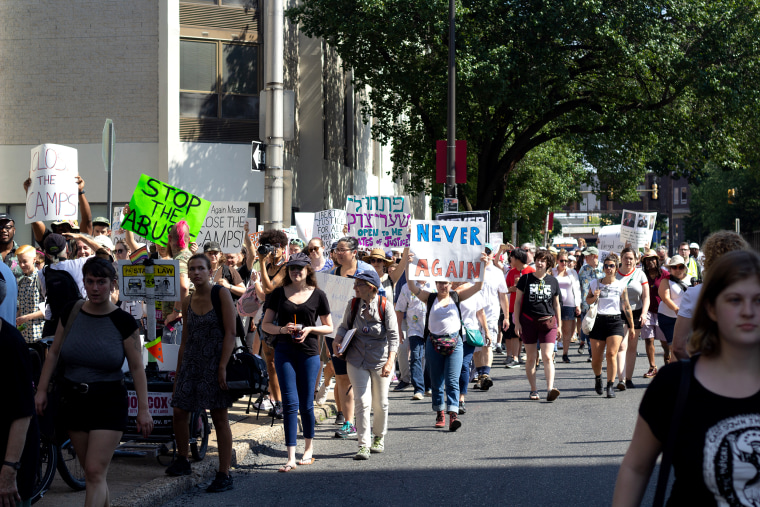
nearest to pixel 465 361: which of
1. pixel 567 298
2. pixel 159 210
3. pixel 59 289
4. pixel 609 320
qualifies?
pixel 609 320

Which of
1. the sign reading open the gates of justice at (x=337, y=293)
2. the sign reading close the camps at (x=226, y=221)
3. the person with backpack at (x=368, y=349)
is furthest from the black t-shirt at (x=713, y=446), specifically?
the sign reading close the camps at (x=226, y=221)

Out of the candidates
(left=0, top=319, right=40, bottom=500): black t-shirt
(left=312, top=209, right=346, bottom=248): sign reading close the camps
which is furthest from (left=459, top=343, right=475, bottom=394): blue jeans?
(left=0, top=319, right=40, bottom=500): black t-shirt

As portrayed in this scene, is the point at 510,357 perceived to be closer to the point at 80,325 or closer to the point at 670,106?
the point at 80,325

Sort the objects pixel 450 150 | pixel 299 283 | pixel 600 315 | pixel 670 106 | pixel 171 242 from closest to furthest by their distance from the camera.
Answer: pixel 299 283
pixel 171 242
pixel 600 315
pixel 450 150
pixel 670 106

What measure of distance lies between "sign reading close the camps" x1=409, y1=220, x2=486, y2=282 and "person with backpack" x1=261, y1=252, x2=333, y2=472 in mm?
2367

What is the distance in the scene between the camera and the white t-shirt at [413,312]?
11773 mm

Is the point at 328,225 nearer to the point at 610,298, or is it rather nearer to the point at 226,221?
the point at 226,221

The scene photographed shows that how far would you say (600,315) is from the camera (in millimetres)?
11984

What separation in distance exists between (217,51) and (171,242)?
54.8 feet

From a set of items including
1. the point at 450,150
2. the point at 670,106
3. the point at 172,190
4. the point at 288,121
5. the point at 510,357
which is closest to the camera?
the point at 172,190

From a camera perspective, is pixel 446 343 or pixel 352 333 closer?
pixel 352 333

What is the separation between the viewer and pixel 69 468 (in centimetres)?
684

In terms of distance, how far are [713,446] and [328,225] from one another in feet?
39.2

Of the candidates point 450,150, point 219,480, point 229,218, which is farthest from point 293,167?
point 219,480
